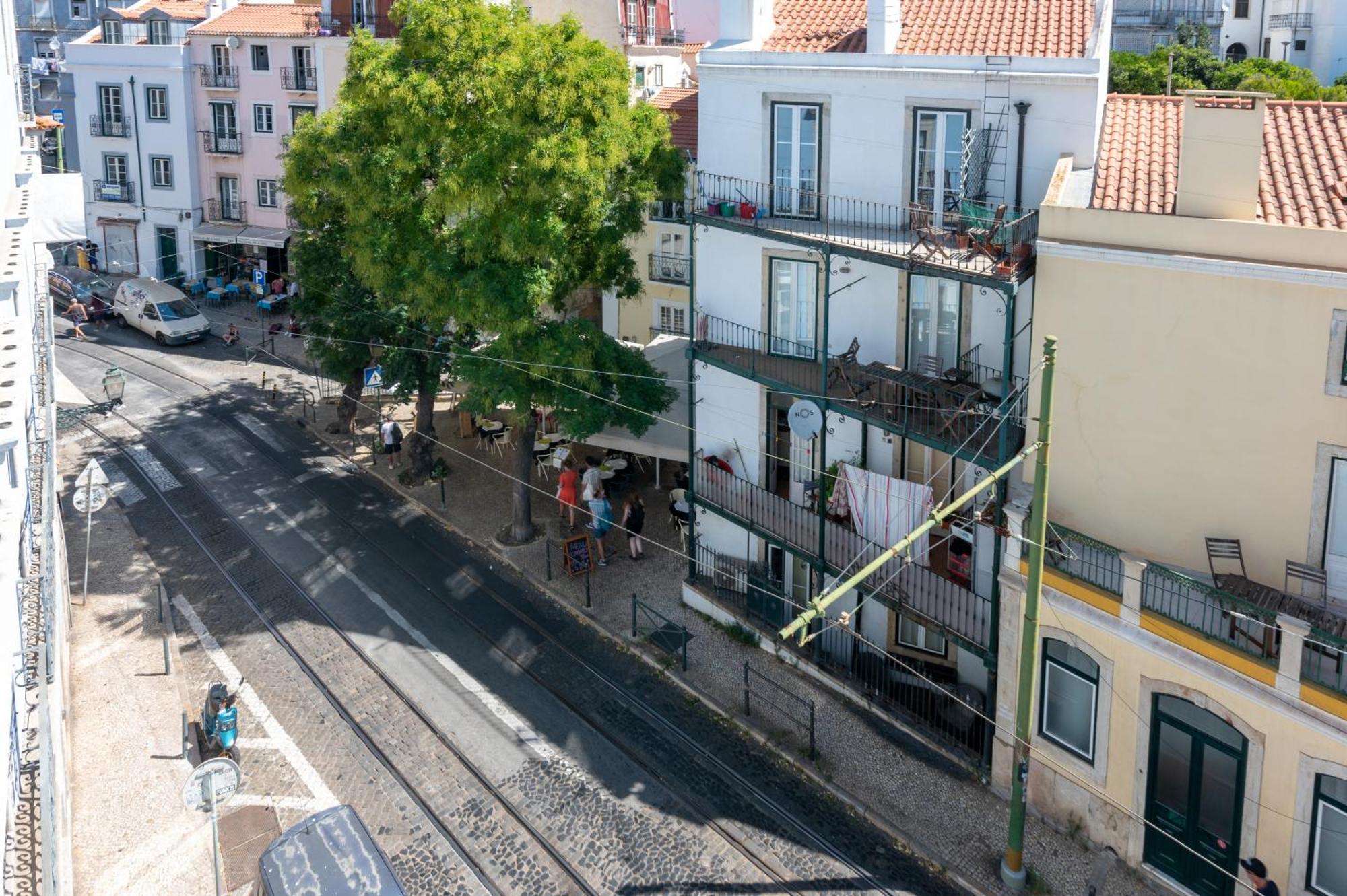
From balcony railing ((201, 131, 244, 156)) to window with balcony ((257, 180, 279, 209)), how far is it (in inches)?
60.3

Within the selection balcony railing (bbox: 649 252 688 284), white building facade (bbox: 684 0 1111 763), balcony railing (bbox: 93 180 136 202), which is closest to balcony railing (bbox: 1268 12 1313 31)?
balcony railing (bbox: 649 252 688 284)

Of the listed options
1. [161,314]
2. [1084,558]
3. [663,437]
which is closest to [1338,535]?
[1084,558]

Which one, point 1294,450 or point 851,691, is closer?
point 1294,450

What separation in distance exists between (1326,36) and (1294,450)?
57816 millimetres

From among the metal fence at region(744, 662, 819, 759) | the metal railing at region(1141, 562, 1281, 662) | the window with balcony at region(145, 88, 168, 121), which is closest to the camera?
the metal railing at region(1141, 562, 1281, 662)

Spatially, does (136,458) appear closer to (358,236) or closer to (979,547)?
(358,236)

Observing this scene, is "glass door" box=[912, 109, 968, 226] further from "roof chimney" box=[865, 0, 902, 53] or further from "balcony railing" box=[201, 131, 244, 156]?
"balcony railing" box=[201, 131, 244, 156]

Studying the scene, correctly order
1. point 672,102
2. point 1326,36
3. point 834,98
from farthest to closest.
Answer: point 1326,36 < point 672,102 < point 834,98

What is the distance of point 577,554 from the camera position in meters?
27.0

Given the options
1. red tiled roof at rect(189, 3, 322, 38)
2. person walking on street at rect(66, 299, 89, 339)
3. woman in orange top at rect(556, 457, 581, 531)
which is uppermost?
red tiled roof at rect(189, 3, 322, 38)

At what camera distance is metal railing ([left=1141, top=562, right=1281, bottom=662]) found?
648 inches

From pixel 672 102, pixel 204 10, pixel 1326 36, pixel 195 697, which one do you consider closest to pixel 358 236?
pixel 195 697

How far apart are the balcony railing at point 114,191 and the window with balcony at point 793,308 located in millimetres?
36364

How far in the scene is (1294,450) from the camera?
1719cm
